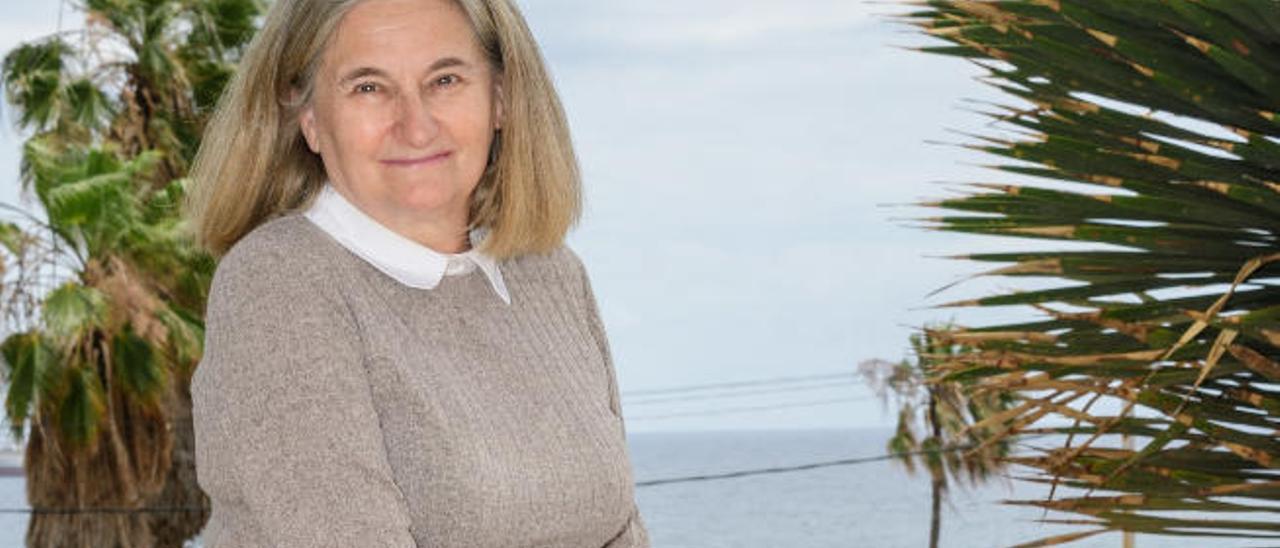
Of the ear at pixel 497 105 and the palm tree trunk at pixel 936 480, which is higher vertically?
the ear at pixel 497 105

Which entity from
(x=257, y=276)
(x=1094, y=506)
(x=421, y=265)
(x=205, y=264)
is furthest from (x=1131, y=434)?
(x=205, y=264)

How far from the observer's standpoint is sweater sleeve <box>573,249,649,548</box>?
1.93 meters

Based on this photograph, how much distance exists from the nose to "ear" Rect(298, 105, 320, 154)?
0.30 ft

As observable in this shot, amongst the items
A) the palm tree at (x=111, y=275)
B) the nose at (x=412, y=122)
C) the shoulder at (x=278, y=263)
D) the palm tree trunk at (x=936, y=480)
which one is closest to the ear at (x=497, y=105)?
the nose at (x=412, y=122)

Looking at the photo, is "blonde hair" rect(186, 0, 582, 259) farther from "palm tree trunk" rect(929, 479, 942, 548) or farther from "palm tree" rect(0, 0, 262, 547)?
"palm tree trunk" rect(929, 479, 942, 548)

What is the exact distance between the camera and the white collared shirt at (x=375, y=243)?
5.93 feet

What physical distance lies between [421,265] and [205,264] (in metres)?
10.4

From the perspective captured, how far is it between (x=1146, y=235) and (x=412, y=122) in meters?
0.90

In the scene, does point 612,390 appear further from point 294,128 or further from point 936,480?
point 936,480

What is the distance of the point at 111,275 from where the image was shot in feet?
41.7

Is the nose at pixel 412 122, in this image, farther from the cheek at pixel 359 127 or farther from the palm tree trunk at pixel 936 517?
the palm tree trunk at pixel 936 517

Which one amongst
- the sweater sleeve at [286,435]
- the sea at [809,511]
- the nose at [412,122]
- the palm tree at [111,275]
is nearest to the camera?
the sweater sleeve at [286,435]

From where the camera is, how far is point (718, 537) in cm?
7400

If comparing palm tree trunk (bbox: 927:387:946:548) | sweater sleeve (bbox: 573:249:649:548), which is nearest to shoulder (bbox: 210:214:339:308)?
sweater sleeve (bbox: 573:249:649:548)
